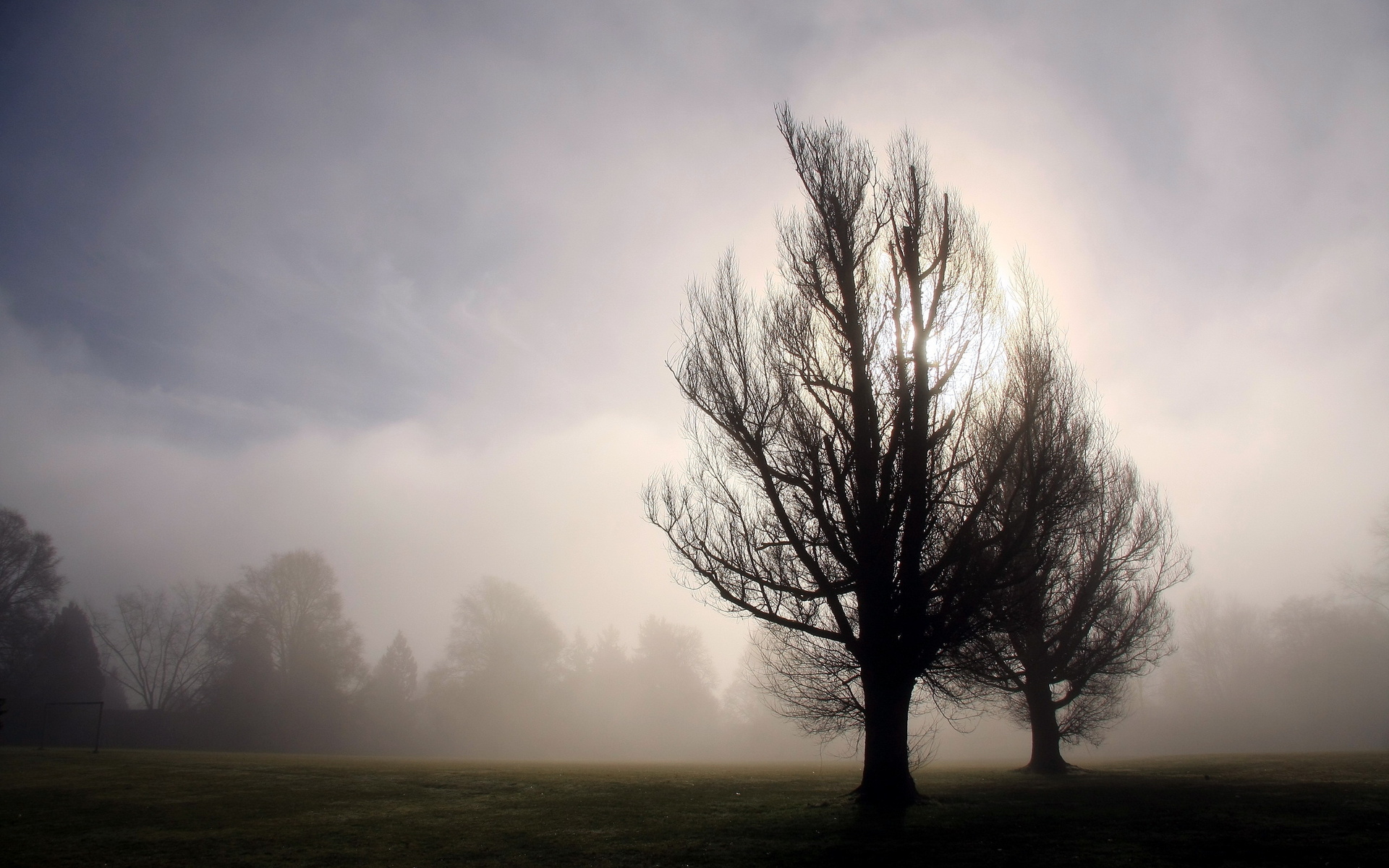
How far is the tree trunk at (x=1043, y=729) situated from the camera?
2080 cm

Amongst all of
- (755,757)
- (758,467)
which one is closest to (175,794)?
(758,467)

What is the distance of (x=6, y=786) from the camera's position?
13469 mm

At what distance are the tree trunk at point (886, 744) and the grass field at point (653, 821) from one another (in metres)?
0.57

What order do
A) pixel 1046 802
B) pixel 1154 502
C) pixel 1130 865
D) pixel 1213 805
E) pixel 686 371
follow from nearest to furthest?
pixel 1130 865, pixel 1213 805, pixel 1046 802, pixel 686 371, pixel 1154 502

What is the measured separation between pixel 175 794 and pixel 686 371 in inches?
495

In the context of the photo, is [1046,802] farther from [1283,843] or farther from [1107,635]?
[1107,635]

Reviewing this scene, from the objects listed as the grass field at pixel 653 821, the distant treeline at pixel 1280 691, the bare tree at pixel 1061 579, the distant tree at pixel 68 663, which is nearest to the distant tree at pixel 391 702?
the distant tree at pixel 68 663

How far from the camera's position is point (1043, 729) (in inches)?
828

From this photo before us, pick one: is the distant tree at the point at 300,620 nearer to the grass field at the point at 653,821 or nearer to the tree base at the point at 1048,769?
the grass field at the point at 653,821

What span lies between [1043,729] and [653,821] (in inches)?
649

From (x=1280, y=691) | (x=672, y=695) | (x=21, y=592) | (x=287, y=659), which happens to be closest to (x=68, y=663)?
(x=21, y=592)

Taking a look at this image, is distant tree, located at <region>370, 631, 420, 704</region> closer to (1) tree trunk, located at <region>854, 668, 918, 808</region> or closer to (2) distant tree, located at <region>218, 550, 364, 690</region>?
(2) distant tree, located at <region>218, 550, 364, 690</region>

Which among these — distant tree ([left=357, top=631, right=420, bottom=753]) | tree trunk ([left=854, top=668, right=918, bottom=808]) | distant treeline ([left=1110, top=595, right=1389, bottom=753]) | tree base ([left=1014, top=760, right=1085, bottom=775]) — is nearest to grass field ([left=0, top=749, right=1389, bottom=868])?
tree trunk ([left=854, top=668, right=918, bottom=808])

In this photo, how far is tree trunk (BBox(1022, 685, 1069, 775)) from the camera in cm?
2080
